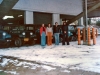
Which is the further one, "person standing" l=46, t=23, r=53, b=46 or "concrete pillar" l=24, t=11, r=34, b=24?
"concrete pillar" l=24, t=11, r=34, b=24

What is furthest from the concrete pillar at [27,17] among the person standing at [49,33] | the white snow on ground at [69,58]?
the white snow on ground at [69,58]

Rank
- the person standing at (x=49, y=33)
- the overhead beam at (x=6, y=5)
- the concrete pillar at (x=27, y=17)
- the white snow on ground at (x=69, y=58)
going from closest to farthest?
the white snow on ground at (x=69, y=58) < the overhead beam at (x=6, y=5) < the person standing at (x=49, y=33) < the concrete pillar at (x=27, y=17)

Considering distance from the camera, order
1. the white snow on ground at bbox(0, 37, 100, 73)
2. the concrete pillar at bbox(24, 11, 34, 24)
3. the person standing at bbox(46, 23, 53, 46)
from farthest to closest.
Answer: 1. the concrete pillar at bbox(24, 11, 34, 24)
2. the person standing at bbox(46, 23, 53, 46)
3. the white snow on ground at bbox(0, 37, 100, 73)

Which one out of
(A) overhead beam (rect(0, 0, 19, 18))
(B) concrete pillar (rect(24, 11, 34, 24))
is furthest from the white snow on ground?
(B) concrete pillar (rect(24, 11, 34, 24))

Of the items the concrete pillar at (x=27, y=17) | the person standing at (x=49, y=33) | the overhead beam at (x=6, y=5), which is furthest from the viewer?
the concrete pillar at (x=27, y=17)

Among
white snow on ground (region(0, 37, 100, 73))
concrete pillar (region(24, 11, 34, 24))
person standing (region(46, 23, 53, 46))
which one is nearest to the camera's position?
white snow on ground (region(0, 37, 100, 73))

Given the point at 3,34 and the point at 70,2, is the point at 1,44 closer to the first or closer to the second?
the point at 3,34

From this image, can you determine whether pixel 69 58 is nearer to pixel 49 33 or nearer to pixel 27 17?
pixel 49 33

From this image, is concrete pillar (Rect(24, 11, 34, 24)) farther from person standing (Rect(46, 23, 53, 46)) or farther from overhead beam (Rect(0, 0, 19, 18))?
overhead beam (Rect(0, 0, 19, 18))

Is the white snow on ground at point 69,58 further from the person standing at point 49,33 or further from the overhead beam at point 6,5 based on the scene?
the person standing at point 49,33

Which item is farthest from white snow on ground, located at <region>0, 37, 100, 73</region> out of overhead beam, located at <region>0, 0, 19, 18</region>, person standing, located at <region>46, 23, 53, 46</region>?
person standing, located at <region>46, 23, 53, 46</region>

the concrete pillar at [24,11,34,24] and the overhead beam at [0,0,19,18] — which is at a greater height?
the overhead beam at [0,0,19,18]

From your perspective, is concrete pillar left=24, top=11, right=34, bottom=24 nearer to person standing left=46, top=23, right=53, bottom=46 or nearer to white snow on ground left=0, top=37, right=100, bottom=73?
person standing left=46, top=23, right=53, bottom=46

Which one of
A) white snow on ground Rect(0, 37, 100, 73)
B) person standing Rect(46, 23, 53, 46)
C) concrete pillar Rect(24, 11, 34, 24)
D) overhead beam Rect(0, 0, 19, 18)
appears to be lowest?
white snow on ground Rect(0, 37, 100, 73)
